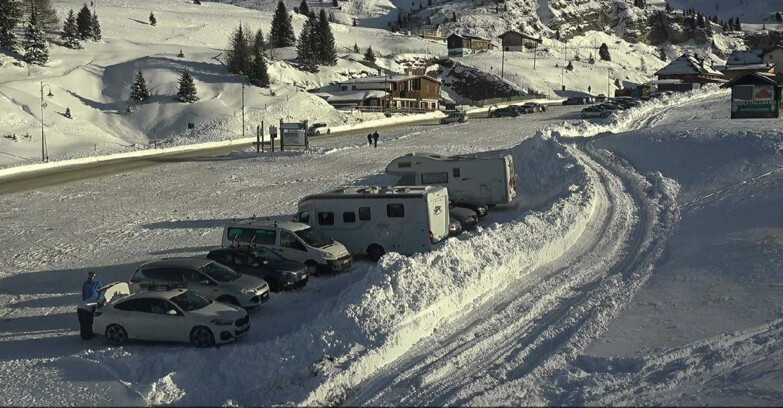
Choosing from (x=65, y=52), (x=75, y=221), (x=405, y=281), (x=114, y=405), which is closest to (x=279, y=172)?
Result: (x=75, y=221)

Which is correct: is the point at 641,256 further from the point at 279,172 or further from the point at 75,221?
the point at 279,172

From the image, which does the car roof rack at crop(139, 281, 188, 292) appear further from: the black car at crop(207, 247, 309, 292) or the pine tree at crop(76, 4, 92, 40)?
the pine tree at crop(76, 4, 92, 40)

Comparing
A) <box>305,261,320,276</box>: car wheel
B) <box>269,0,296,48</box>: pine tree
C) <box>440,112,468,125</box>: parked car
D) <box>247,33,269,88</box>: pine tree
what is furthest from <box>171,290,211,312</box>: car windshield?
<box>269,0,296,48</box>: pine tree

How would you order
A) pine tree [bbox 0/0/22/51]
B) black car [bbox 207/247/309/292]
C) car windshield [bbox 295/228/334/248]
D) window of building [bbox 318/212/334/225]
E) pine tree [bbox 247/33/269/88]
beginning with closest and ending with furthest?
black car [bbox 207/247/309/292]
car windshield [bbox 295/228/334/248]
window of building [bbox 318/212/334/225]
pine tree [bbox 0/0/22/51]
pine tree [bbox 247/33/269/88]

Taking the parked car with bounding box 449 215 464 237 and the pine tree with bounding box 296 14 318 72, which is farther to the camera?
the pine tree with bounding box 296 14 318 72

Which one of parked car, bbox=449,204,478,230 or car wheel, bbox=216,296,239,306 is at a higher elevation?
parked car, bbox=449,204,478,230

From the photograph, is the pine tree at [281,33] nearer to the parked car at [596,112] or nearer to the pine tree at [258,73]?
the pine tree at [258,73]

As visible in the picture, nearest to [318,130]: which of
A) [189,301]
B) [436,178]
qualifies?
[436,178]

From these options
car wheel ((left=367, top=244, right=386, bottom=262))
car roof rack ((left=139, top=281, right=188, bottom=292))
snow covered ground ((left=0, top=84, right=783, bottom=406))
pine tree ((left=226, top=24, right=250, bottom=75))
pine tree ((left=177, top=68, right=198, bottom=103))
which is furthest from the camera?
pine tree ((left=226, top=24, right=250, bottom=75))

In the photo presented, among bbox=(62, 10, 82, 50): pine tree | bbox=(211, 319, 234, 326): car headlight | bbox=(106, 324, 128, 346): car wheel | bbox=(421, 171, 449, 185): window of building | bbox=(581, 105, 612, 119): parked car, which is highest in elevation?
bbox=(62, 10, 82, 50): pine tree
